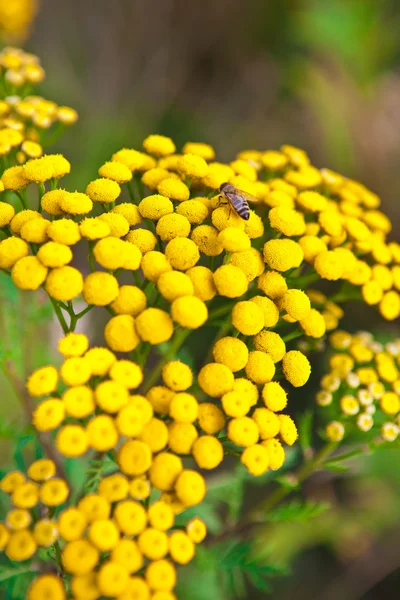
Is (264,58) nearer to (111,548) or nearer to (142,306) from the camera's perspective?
(142,306)

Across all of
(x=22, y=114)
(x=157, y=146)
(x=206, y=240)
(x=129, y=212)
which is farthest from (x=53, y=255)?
(x=22, y=114)

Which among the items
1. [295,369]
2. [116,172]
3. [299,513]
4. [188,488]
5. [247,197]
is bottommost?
[299,513]

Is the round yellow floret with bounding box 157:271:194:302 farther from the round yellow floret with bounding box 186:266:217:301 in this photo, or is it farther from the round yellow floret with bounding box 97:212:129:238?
the round yellow floret with bounding box 97:212:129:238

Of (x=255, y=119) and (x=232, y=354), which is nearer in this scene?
(x=232, y=354)

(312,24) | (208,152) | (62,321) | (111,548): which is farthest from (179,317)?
(312,24)

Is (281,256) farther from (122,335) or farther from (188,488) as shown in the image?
(188,488)

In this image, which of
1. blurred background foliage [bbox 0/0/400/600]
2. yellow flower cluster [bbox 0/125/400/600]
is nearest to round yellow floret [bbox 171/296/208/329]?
yellow flower cluster [bbox 0/125/400/600]

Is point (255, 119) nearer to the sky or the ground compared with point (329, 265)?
nearer to the ground

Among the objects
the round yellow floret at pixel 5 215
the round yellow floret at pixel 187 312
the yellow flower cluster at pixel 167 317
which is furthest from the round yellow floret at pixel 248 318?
the round yellow floret at pixel 5 215
